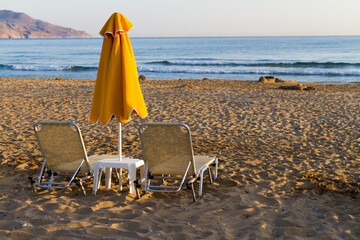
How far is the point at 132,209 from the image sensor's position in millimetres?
4082

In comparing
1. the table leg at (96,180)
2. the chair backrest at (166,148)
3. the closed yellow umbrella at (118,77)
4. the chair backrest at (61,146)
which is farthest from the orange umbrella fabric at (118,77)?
the table leg at (96,180)

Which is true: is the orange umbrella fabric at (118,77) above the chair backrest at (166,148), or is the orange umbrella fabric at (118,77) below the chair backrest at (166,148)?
Answer: above

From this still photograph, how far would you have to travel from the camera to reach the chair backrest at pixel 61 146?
4.37 meters

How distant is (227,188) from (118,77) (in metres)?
1.82

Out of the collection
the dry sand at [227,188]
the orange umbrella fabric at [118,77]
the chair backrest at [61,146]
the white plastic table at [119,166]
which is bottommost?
the dry sand at [227,188]

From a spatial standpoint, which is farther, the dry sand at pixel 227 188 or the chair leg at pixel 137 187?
the chair leg at pixel 137 187

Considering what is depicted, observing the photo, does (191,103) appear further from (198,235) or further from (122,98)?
(198,235)

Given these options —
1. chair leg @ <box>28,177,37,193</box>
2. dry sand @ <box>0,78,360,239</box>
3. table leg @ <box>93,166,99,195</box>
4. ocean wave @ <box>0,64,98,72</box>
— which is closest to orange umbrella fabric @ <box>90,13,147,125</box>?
table leg @ <box>93,166,99,195</box>

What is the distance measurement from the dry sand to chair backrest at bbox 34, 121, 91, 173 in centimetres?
34

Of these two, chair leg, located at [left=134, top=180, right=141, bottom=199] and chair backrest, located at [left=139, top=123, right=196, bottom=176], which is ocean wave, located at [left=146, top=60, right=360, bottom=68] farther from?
chair leg, located at [left=134, top=180, right=141, bottom=199]

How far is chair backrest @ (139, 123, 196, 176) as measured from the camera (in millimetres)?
4172

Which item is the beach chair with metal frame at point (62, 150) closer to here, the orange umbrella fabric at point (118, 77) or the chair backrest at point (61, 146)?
the chair backrest at point (61, 146)

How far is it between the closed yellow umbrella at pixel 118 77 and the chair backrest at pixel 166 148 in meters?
0.27

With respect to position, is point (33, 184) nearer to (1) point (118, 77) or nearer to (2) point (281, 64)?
(1) point (118, 77)
